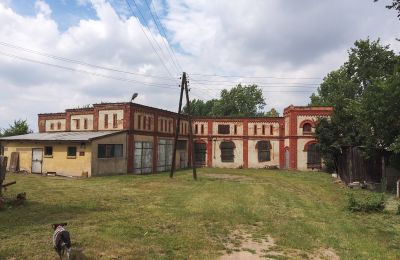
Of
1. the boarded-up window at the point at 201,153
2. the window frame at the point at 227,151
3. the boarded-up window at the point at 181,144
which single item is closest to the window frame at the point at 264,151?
the window frame at the point at 227,151

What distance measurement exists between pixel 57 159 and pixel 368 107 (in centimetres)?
2458

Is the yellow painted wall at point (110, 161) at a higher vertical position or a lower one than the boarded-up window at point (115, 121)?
lower

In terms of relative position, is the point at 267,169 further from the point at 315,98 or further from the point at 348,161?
the point at 315,98

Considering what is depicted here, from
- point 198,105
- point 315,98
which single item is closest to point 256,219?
point 315,98

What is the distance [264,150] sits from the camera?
4847cm

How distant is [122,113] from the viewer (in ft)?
114

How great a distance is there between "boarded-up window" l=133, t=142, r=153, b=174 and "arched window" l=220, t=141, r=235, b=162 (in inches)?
536

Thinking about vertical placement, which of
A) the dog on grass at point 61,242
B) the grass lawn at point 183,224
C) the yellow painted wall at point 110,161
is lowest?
the grass lawn at point 183,224

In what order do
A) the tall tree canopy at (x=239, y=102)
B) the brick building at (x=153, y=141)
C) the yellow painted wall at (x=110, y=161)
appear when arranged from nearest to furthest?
the yellow painted wall at (x=110, y=161), the brick building at (x=153, y=141), the tall tree canopy at (x=239, y=102)

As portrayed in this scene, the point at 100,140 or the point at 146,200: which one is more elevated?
the point at 100,140

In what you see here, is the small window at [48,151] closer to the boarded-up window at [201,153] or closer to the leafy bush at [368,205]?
the boarded-up window at [201,153]

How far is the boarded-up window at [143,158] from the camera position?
3631 cm

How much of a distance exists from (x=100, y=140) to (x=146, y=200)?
14337mm

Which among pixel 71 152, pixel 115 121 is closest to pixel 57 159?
pixel 71 152
